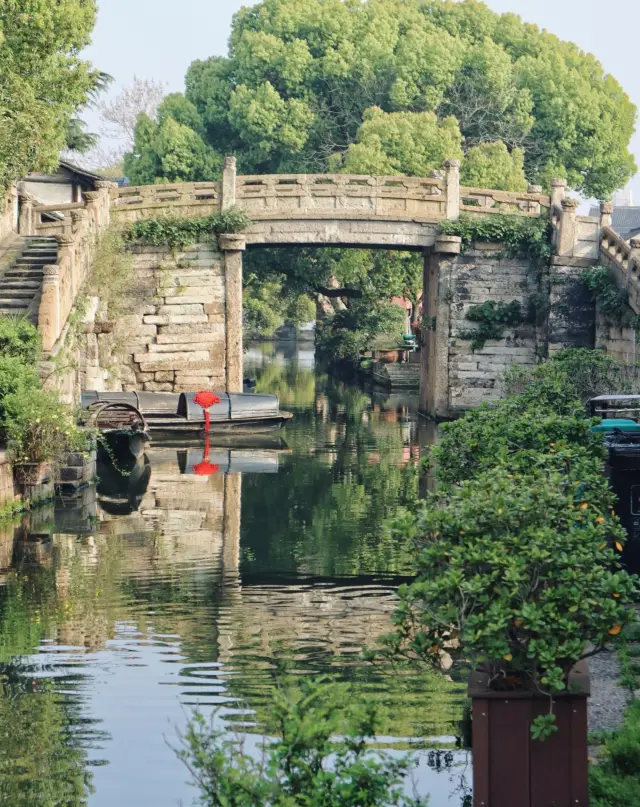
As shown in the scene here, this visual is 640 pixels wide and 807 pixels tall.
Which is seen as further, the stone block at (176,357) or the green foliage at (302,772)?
the stone block at (176,357)

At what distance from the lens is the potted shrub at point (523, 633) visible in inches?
323

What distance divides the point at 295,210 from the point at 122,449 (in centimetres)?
1015

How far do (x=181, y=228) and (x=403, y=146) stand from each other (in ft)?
58.1

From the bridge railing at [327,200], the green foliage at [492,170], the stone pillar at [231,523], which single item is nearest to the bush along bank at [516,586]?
the stone pillar at [231,523]

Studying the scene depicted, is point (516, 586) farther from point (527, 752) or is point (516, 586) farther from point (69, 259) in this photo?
point (69, 259)

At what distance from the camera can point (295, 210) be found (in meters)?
35.8

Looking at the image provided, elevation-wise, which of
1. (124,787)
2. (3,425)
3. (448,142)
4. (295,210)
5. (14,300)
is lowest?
(124,787)

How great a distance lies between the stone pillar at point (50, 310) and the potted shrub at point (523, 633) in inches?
656

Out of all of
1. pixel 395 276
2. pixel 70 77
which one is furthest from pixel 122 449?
pixel 395 276

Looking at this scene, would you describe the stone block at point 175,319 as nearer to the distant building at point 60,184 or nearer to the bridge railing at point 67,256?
the bridge railing at point 67,256

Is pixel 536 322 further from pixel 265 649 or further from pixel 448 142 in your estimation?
pixel 265 649

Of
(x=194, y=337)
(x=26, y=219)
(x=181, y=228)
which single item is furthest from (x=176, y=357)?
(x=26, y=219)

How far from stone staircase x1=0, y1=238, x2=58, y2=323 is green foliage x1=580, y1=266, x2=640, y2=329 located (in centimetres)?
1285

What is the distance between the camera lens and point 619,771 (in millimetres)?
9070
